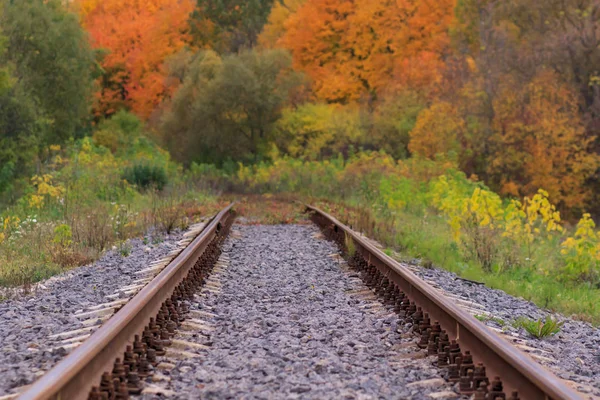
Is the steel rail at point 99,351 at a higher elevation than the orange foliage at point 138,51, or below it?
below

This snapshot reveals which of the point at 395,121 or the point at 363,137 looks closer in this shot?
the point at 395,121

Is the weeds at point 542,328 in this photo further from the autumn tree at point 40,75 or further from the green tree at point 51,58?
the green tree at point 51,58

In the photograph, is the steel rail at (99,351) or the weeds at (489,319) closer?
the steel rail at (99,351)

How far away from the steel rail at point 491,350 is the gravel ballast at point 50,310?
97.8 inches

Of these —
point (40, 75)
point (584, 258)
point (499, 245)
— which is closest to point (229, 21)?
point (40, 75)

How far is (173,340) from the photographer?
5.70 m

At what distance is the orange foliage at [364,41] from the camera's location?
4656 cm

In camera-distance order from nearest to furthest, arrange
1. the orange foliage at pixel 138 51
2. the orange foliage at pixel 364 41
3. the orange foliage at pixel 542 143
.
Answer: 1. the orange foliage at pixel 542 143
2. the orange foliage at pixel 364 41
3. the orange foliage at pixel 138 51

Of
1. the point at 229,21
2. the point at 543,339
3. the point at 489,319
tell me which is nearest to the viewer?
the point at 543,339

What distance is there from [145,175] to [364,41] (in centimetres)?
2426

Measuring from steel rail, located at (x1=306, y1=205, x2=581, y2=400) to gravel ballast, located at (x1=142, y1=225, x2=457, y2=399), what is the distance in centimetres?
27

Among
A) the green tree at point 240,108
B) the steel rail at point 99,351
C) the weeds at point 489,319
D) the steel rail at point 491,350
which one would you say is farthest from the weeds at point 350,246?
the green tree at point 240,108

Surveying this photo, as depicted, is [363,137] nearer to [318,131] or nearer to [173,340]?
[318,131]

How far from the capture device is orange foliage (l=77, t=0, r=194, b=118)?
61.1 m
